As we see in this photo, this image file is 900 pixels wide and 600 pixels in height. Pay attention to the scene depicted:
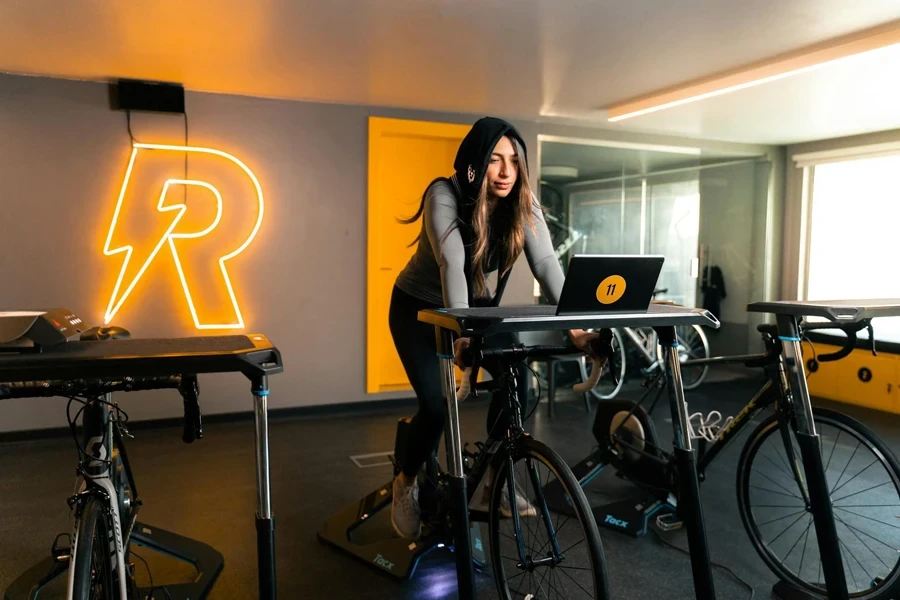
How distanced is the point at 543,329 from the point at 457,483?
45 cm

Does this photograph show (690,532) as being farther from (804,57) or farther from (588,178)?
(588,178)

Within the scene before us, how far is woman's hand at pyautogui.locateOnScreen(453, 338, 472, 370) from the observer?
1593 mm

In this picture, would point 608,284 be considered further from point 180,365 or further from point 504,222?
point 180,365

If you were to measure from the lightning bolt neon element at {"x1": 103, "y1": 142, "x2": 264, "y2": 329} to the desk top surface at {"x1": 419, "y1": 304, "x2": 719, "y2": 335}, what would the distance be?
9.81 ft

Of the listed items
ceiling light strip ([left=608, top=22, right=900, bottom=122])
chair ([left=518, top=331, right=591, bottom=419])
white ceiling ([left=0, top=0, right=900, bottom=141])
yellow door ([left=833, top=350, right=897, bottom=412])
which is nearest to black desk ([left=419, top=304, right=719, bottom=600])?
chair ([left=518, top=331, right=591, bottom=419])

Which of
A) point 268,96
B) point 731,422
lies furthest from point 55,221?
point 731,422

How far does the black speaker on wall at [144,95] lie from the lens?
154 inches

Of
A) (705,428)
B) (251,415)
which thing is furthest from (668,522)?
(251,415)

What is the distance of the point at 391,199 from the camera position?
4949 millimetres

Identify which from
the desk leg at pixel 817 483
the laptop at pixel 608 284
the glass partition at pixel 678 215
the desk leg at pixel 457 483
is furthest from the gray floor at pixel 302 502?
the glass partition at pixel 678 215

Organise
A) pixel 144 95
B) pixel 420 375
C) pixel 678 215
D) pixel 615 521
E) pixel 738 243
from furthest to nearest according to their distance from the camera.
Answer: pixel 738 243 < pixel 678 215 < pixel 144 95 < pixel 615 521 < pixel 420 375

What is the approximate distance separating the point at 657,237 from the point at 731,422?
3553 millimetres

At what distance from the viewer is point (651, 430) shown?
2699 millimetres

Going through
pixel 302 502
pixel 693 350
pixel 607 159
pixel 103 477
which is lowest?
pixel 302 502
